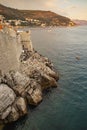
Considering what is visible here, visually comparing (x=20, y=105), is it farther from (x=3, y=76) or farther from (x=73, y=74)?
(x=73, y=74)

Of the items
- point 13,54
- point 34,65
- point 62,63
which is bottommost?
point 62,63

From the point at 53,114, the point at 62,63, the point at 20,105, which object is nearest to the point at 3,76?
the point at 20,105

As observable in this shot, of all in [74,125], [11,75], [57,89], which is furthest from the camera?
[57,89]

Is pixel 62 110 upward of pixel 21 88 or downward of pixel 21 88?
downward

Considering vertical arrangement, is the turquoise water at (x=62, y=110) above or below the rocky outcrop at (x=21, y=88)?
below

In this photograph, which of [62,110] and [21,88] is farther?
[21,88]

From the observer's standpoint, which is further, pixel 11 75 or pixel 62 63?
pixel 62 63

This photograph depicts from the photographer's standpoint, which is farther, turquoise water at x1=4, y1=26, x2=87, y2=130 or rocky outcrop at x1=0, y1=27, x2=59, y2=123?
rocky outcrop at x1=0, y1=27, x2=59, y2=123

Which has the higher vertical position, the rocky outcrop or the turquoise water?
the rocky outcrop

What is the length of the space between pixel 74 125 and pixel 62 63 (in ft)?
91.8

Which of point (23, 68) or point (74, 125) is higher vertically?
point (23, 68)

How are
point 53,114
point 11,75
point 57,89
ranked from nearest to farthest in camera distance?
1. point 53,114
2. point 11,75
3. point 57,89

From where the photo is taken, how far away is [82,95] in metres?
32.9

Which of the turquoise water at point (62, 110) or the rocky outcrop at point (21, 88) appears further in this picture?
the rocky outcrop at point (21, 88)
